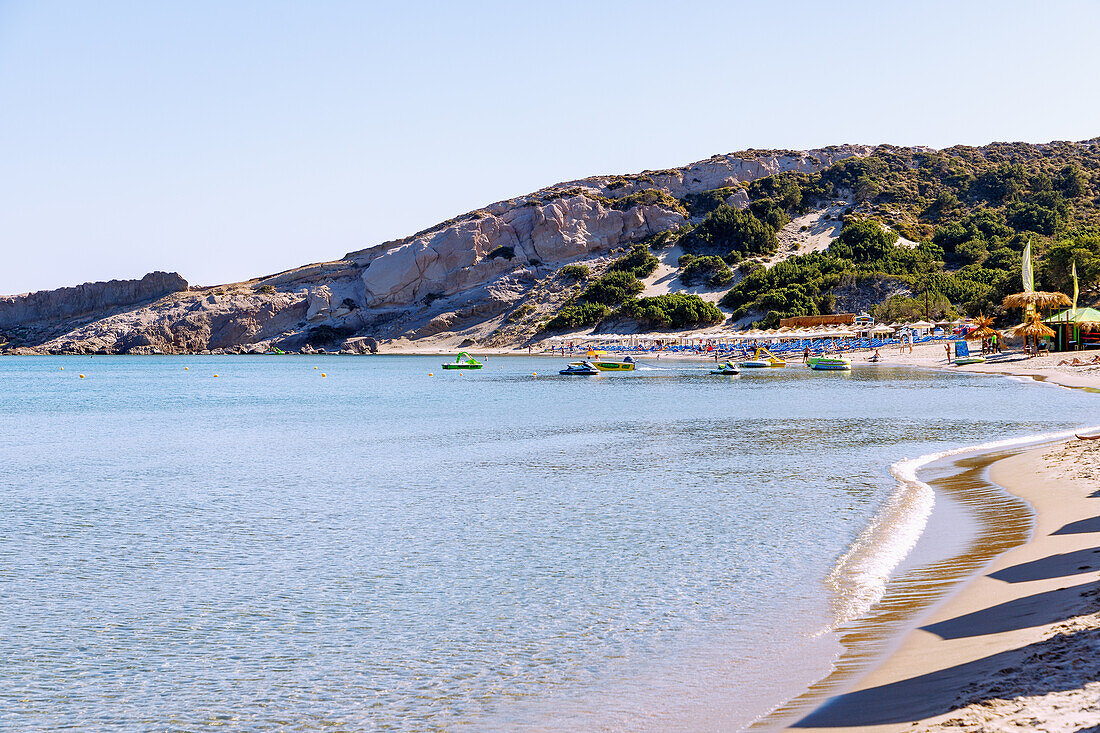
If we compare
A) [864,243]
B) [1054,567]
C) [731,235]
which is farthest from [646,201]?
[1054,567]

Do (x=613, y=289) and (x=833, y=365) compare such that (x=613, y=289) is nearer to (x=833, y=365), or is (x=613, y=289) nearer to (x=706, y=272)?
(x=706, y=272)

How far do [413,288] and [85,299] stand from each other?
66.4m

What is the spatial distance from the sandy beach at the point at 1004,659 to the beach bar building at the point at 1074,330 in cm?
5888

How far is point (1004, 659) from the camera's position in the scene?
684 cm

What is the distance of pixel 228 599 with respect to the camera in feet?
36.4

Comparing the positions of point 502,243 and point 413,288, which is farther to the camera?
point 502,243

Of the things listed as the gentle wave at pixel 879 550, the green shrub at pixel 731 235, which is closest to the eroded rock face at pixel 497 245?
the green shrub at pixel 731 235

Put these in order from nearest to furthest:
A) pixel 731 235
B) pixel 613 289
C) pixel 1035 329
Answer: pixel 1035 329
pixel 613 289
pixel 731 235

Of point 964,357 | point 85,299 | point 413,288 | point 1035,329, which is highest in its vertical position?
point 85,299

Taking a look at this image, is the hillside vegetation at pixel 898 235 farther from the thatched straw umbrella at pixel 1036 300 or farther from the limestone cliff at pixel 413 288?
the thatched straw umbrella at pixel 1036 300

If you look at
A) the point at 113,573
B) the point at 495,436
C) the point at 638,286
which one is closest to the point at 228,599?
the point at 113,573

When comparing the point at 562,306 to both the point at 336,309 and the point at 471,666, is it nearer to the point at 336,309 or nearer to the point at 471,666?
the point at 336,309

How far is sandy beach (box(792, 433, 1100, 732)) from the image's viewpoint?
225 inches

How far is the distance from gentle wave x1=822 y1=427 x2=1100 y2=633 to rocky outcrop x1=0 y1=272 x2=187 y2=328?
16755 centimetres
